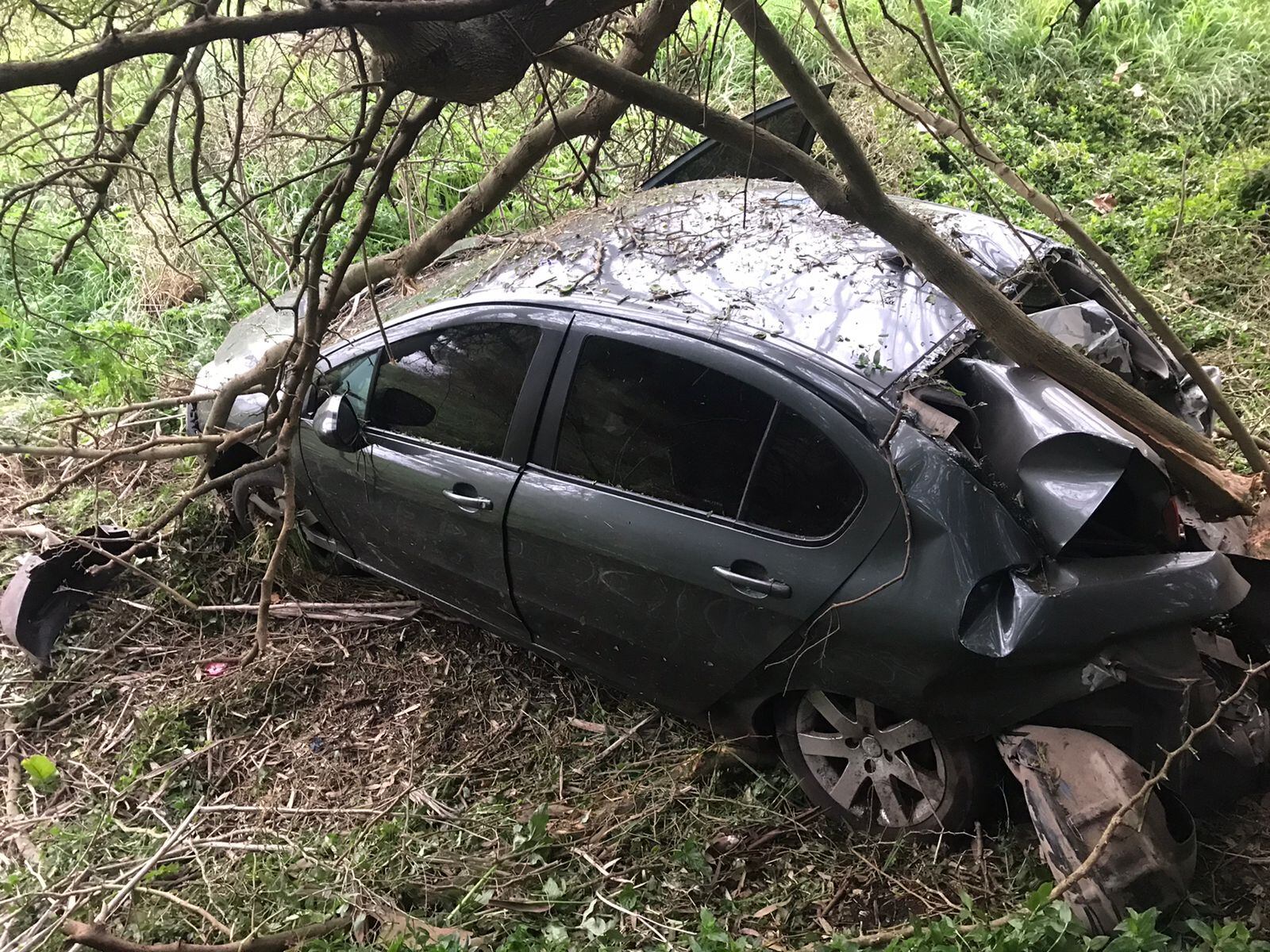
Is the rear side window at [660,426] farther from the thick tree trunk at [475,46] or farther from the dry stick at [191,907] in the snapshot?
the dry stick at [191,907]

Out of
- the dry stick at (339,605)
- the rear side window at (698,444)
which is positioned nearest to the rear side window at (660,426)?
the rear side window at (698,444)

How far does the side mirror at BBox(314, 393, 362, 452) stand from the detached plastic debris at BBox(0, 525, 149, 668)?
115 cm

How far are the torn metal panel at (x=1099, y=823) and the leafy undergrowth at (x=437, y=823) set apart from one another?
104mm

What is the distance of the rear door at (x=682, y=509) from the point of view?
208cm

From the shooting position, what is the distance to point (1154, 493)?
6.22 ft

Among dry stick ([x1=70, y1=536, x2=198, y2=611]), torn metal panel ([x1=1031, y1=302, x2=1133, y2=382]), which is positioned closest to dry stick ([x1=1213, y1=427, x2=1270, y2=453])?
torn metal panel ([x1=1031, y1=302, x2=1133, y2=382])

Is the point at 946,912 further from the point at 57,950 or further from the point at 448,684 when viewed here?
the point at 57,950

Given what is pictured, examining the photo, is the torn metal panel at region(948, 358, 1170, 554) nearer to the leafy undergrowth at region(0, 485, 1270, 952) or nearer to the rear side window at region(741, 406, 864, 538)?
the rear side window at region(741, 406, 864, 538)

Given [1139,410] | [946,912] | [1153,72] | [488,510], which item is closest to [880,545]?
[1139,410]

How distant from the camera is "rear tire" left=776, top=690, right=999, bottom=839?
218 cm

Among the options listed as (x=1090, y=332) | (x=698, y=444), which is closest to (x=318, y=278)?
(x=698, y=444)

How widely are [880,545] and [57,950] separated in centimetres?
269

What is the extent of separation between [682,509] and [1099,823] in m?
1.30

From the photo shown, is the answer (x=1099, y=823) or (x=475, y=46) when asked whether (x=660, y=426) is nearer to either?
(x=475, y=46)
